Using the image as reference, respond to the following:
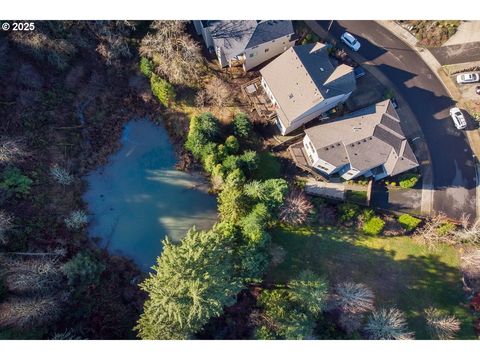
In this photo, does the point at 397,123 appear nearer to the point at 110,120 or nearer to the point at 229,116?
the point at 229,116

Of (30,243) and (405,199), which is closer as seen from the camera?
(30,243)

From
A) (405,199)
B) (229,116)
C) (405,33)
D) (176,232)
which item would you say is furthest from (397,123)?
(176,232)

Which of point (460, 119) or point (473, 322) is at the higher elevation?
point (460, 119)

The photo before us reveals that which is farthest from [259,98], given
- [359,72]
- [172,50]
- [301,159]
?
[359,72]

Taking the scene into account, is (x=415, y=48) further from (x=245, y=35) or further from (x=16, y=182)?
(x=16, y=182)

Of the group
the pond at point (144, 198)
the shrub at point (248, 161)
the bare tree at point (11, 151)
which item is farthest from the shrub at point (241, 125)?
the bare tree at point (11, 151)
